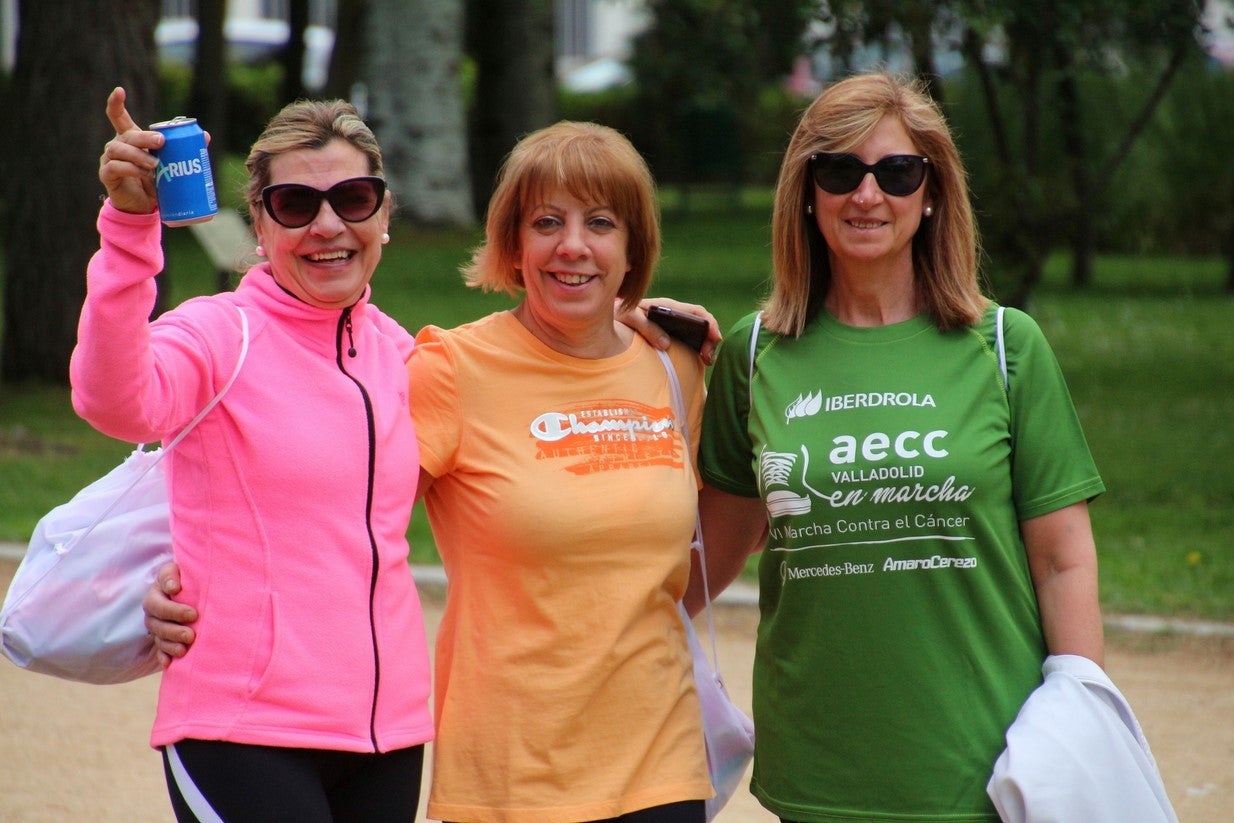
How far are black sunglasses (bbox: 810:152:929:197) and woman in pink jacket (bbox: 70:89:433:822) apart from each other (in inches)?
34.2

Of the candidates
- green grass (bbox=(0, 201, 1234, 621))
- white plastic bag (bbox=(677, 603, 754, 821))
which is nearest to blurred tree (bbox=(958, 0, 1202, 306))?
green grass (bbox=(0, 201, 1234, 621))

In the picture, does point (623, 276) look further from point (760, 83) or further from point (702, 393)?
point (760, 83)

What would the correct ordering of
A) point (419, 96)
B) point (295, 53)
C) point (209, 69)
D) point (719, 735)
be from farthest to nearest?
1. point (295, 53)
2. point (209, 69)
3. point (419, 96)
4. point (719, 735)

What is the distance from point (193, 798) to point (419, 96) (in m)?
15.9

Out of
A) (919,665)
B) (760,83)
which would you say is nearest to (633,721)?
(919,665)

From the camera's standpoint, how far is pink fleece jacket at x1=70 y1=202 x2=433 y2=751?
2.66 m

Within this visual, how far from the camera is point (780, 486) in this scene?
Answer: 9.75ft

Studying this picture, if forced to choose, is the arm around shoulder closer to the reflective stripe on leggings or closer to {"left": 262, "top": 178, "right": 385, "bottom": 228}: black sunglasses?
{"left": 262, "top": 178, "right": 385, "bottom": 228}: black sunglasses

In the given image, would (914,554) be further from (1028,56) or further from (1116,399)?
(1028,56)

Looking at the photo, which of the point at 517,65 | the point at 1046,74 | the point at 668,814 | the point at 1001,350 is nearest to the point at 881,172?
the point at 1001,350

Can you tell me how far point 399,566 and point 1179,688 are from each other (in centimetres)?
399

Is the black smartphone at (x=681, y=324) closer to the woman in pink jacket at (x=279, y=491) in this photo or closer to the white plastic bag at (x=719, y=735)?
the white plastic bag at (x=719, y=735)

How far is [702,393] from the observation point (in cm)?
344

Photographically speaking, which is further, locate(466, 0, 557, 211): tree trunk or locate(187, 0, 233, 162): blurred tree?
locate(187, 0, 233, 162): blurred tree
